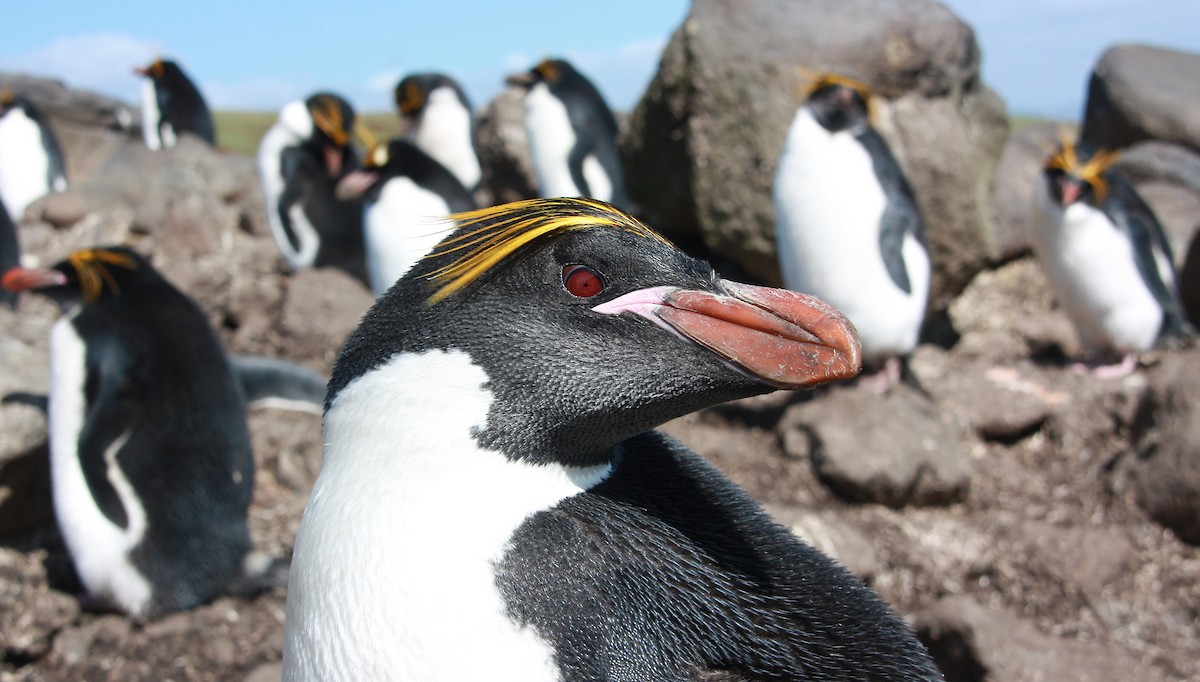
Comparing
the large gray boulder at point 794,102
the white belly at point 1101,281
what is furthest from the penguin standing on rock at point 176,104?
the white belly at point 1101,281

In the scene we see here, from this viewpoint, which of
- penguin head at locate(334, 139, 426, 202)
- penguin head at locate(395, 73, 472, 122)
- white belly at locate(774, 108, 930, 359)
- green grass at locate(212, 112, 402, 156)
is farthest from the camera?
green grass at locate(212, 112, 402, 156)

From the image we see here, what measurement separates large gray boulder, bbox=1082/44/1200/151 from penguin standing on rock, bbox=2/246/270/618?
32.6 feet

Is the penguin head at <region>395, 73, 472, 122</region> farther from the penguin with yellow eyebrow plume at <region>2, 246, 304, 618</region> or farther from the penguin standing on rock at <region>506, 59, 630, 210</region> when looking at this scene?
the penguin with yellow eyebrow plume at <region>2, 246, 304, 618</region>

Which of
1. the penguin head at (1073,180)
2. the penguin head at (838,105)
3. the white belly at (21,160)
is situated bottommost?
the white belly at (21,160)

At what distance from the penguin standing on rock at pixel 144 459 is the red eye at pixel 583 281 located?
2.75m

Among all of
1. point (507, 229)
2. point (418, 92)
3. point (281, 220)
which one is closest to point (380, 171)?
point (281, 220)

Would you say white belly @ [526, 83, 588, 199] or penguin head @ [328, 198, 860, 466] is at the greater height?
penguin head @ [328, 198, 860, 466]

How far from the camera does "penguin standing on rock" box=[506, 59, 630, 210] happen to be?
Answer: 28.4 feet

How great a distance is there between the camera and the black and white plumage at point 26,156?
11.8m

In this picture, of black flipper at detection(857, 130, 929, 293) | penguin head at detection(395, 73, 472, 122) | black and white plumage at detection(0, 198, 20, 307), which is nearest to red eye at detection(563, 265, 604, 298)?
black flipper at detection(857, 130, 929, 293)

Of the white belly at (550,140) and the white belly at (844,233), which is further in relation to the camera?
the white belly at (550,140)

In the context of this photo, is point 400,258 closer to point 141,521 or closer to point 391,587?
point 141,521

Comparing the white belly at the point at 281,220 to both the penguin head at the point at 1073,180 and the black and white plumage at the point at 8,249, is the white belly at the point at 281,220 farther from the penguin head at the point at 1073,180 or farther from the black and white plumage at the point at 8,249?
the penguin head at the point at 1073,180

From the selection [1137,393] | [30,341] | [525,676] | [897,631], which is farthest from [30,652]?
[1137,393]
